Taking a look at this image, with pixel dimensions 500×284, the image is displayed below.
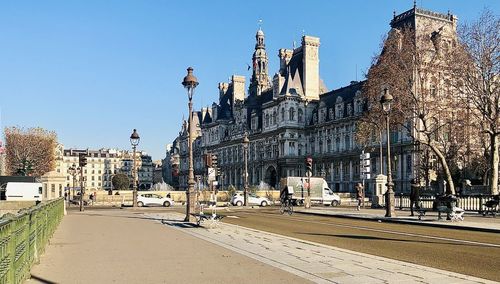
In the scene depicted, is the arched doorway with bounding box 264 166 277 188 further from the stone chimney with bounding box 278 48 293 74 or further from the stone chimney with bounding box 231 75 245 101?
the stone chimney with bounding box 231 75 245 101

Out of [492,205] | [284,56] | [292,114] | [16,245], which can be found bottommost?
[492,205]

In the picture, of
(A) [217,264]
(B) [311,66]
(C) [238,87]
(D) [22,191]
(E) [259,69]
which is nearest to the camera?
(A) [217,264]

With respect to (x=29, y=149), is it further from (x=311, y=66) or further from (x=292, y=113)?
(x=311, y=66)

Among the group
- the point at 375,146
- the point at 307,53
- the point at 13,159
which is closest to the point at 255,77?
the point at 307,53

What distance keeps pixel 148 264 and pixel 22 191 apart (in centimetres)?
4167

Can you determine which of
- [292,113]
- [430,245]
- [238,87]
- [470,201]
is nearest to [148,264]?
[430,245]

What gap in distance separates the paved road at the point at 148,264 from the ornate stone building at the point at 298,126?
201 feet

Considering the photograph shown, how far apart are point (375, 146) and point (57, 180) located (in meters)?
58.4

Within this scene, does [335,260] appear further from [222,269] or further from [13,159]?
[13,159]

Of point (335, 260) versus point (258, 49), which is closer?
point (335, 260)

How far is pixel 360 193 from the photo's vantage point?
3916 cm

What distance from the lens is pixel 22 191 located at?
48.2 m

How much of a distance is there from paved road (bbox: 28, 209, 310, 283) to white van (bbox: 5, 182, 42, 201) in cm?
3408

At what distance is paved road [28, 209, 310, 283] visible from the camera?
9.13 m
